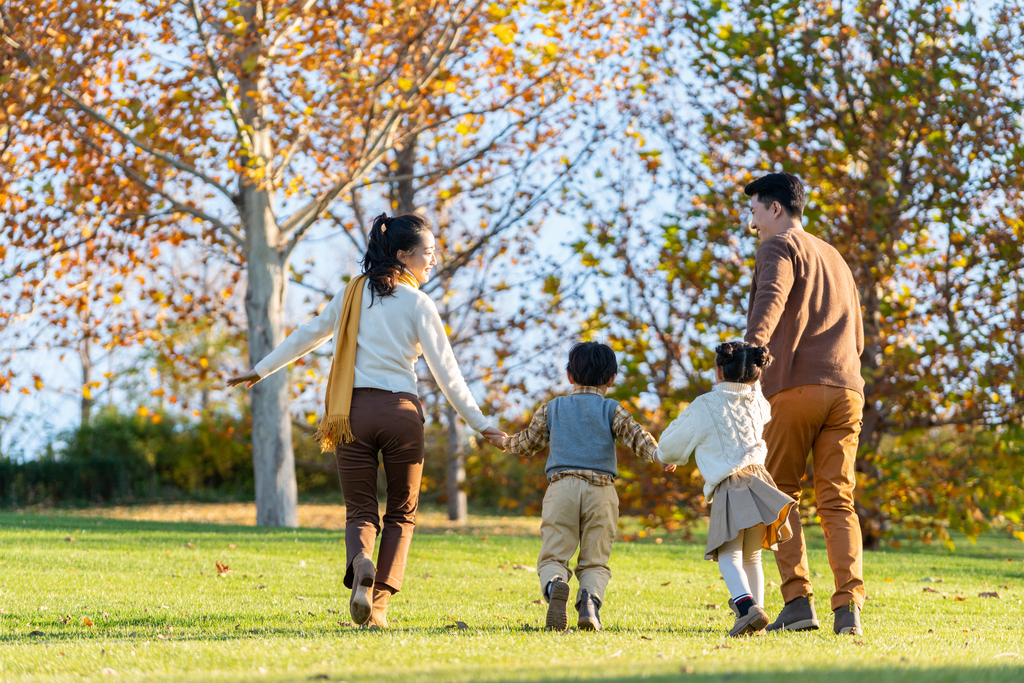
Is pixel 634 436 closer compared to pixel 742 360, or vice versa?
pixel 742 360

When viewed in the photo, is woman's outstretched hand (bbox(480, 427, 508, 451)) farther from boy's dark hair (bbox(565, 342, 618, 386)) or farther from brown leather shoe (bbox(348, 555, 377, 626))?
brown leather shoe (bbox(348, 555, 377, 626))

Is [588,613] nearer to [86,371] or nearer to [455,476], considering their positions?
[455,476]

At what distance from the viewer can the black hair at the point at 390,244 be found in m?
4.34

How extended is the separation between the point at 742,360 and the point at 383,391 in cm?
164

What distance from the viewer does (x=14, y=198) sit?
430 inches

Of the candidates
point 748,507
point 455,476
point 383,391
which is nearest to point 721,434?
point 748,507

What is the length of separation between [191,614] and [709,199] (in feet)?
24.7

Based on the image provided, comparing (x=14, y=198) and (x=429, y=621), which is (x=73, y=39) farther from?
(x=429, y=621)

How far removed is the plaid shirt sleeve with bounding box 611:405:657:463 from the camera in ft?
14.0

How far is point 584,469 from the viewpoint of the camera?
4.32 meters

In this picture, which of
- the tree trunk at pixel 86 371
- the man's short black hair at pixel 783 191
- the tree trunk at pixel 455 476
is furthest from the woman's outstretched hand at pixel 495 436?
the tree trunk at pixel 455 476

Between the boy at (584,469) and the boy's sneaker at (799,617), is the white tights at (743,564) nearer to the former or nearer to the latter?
the boy's sneaker at (799,617)

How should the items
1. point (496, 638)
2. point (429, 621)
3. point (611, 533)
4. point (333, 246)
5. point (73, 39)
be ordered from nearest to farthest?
point (496, 638) < point (611, 533) < point (429, 621) < point (73, 39) < point (333, 246)

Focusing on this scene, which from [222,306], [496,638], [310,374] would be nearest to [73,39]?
[222,306]
